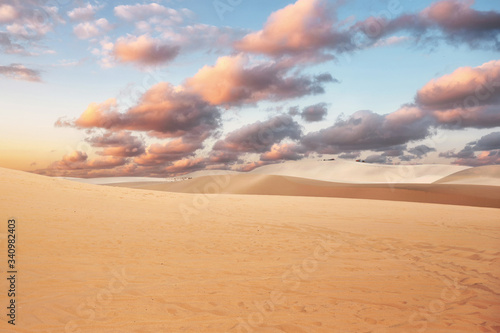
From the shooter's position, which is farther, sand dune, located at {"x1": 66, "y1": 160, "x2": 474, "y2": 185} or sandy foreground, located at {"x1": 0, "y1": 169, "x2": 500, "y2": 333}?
sand dune, located at {"x1": 66, "y1": 160, "x2": 474, "y2": 185}

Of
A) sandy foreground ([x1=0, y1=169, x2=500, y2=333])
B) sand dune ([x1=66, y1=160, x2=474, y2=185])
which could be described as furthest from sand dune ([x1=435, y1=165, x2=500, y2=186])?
sandy foreground ([x1=0, y1=169, x2=500, y2=333])

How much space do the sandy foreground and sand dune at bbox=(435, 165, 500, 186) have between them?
58.3 meters

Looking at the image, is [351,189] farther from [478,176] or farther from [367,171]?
[367,171]

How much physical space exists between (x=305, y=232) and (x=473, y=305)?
23.2 ft

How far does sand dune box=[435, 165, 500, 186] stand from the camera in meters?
62.8

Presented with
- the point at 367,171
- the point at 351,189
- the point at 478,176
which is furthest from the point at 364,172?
the point at 351,189

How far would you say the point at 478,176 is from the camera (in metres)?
66.4

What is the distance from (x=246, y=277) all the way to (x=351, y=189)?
133 ft

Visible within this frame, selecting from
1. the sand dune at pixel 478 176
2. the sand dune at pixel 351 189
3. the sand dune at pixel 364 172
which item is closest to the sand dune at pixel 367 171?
the sand dune at pixel 364 172

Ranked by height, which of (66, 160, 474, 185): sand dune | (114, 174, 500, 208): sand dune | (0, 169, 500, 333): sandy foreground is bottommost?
(0, 169, 500, 333): sandy foreground

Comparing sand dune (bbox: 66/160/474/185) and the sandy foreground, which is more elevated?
sand dune (bbox: 66/160/474/185)

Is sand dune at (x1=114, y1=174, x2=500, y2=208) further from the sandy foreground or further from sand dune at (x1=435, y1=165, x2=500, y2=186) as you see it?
the sandy foreground

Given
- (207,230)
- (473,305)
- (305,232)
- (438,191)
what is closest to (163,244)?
(207,230)

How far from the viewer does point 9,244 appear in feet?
28.5
